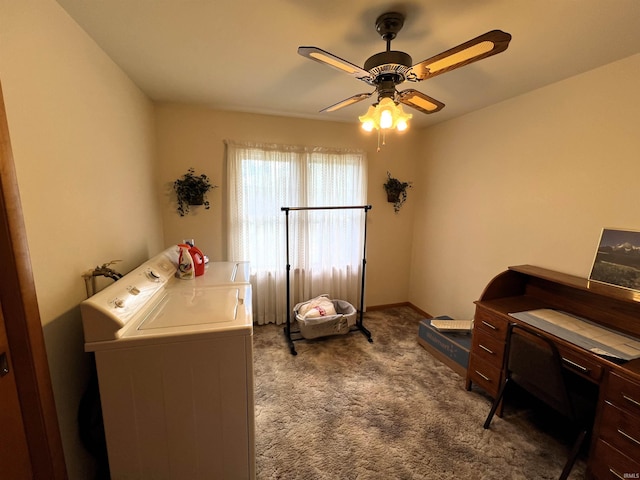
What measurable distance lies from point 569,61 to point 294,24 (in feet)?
5.78

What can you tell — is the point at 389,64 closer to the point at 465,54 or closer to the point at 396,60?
the point at 396,60

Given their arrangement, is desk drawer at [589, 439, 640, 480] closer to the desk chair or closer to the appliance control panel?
the desk chair

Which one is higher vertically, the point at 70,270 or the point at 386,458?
the point at 70,270

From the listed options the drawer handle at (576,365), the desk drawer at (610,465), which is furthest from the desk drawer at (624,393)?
the desk drawer at (610,465)

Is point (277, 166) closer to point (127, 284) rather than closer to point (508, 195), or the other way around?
point (127, 284)

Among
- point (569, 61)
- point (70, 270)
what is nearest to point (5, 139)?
point (70, 270)

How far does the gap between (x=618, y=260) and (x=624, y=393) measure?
2.94 ft

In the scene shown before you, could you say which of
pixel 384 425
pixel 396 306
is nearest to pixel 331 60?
pixel 384 425

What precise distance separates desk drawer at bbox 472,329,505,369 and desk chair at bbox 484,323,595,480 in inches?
7.9

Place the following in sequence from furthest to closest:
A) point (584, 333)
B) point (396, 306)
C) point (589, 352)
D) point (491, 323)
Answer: point (396, 306)
point (491, 323)
point (584, 333)
point (589, 352)

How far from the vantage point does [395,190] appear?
3.34m

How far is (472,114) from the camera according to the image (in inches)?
106

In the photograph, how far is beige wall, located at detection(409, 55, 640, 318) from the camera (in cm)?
172

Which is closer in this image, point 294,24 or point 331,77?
point 294,24
